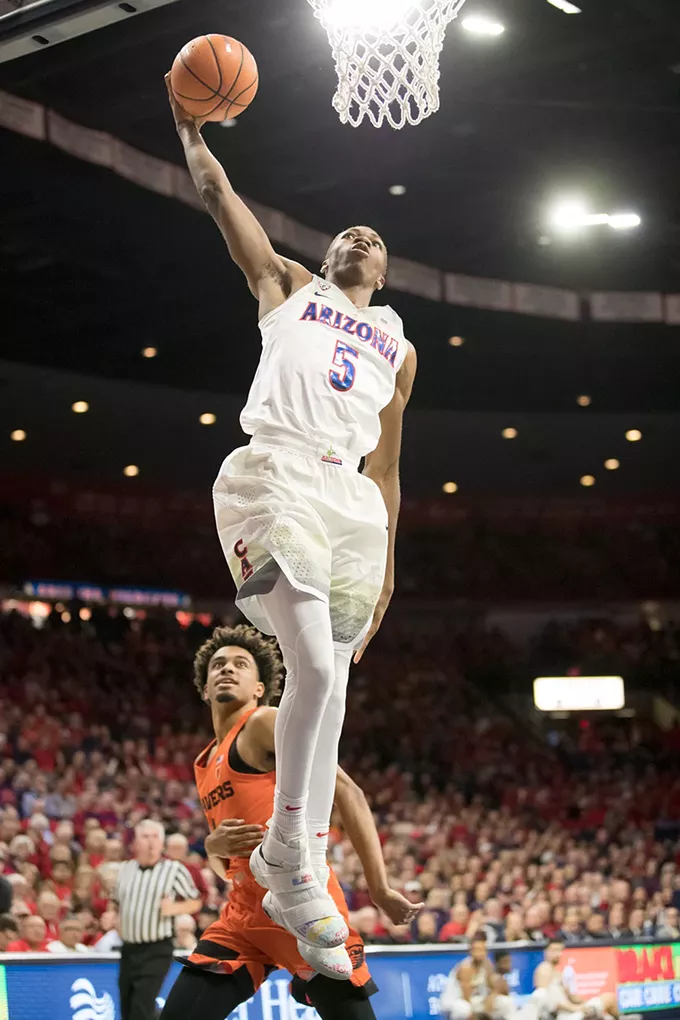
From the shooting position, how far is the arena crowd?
11.0 metres

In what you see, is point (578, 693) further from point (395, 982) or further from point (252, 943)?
point (252, 943)

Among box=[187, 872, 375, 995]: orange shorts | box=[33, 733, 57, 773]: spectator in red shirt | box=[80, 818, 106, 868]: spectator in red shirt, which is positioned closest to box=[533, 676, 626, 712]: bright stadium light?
box=[33, 733, 57, 773]: spectator in red shirt

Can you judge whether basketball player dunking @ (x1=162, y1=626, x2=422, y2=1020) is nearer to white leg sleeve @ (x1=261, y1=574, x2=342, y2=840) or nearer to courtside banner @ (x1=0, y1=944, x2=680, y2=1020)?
white leg sleeve @ (x1=261, y1=574, x2=342, y2=840)

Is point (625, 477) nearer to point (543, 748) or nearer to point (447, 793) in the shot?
point (543, 748)

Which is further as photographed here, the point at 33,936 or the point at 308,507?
the point at 33,936

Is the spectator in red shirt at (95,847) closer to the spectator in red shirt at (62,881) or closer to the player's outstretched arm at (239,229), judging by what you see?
the spectator in red shirt at (62,881)

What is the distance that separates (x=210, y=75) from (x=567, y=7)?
22.8 feet

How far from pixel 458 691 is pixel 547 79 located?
10160mm

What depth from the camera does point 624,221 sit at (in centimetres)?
1461

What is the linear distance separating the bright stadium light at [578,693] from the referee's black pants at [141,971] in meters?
13.5

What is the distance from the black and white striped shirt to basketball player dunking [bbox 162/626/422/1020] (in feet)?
8.66

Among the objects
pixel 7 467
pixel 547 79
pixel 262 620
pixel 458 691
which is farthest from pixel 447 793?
pixel 262 620

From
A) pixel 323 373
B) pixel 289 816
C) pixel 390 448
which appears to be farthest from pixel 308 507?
pixel 289 816

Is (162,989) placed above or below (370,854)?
below
